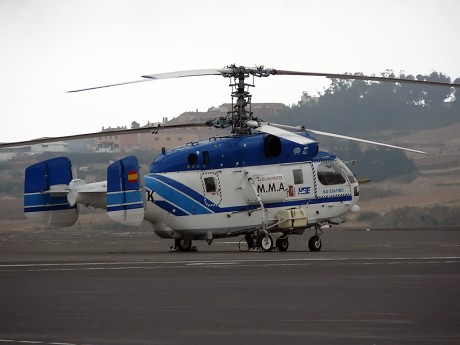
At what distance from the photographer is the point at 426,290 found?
18984 millimetres

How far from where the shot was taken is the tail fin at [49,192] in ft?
110

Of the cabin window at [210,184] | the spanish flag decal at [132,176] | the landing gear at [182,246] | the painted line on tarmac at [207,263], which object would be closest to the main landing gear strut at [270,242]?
the landing gear at [182,246]

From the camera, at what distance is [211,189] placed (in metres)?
33.4

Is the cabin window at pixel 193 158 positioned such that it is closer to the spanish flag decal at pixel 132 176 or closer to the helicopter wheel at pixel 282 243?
the spanish flag decal at pixel 132 176

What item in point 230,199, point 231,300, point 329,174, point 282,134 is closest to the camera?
point 231,300

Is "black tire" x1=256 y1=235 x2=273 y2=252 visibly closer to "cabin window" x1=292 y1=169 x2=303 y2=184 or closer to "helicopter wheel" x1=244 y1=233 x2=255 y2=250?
"helicopter wheel" x1=244 y1=233 x2=255 y2=250

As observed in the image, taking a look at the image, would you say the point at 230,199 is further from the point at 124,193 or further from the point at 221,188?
the point at 124,193

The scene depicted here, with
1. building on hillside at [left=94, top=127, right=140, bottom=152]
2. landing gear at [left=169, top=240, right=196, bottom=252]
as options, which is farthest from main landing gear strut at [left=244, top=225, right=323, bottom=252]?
building on hillside at [left=94, top=127, right=140, bottom=152]

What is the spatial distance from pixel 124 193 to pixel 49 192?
283 cm

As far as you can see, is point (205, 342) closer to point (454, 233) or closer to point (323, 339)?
point (323, 339)

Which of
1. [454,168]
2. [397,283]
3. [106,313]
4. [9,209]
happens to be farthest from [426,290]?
[454,168]

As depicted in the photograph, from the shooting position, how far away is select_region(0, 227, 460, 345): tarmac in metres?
13.8

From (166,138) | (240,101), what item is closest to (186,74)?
(240,101)

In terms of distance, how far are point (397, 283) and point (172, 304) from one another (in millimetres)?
4929
